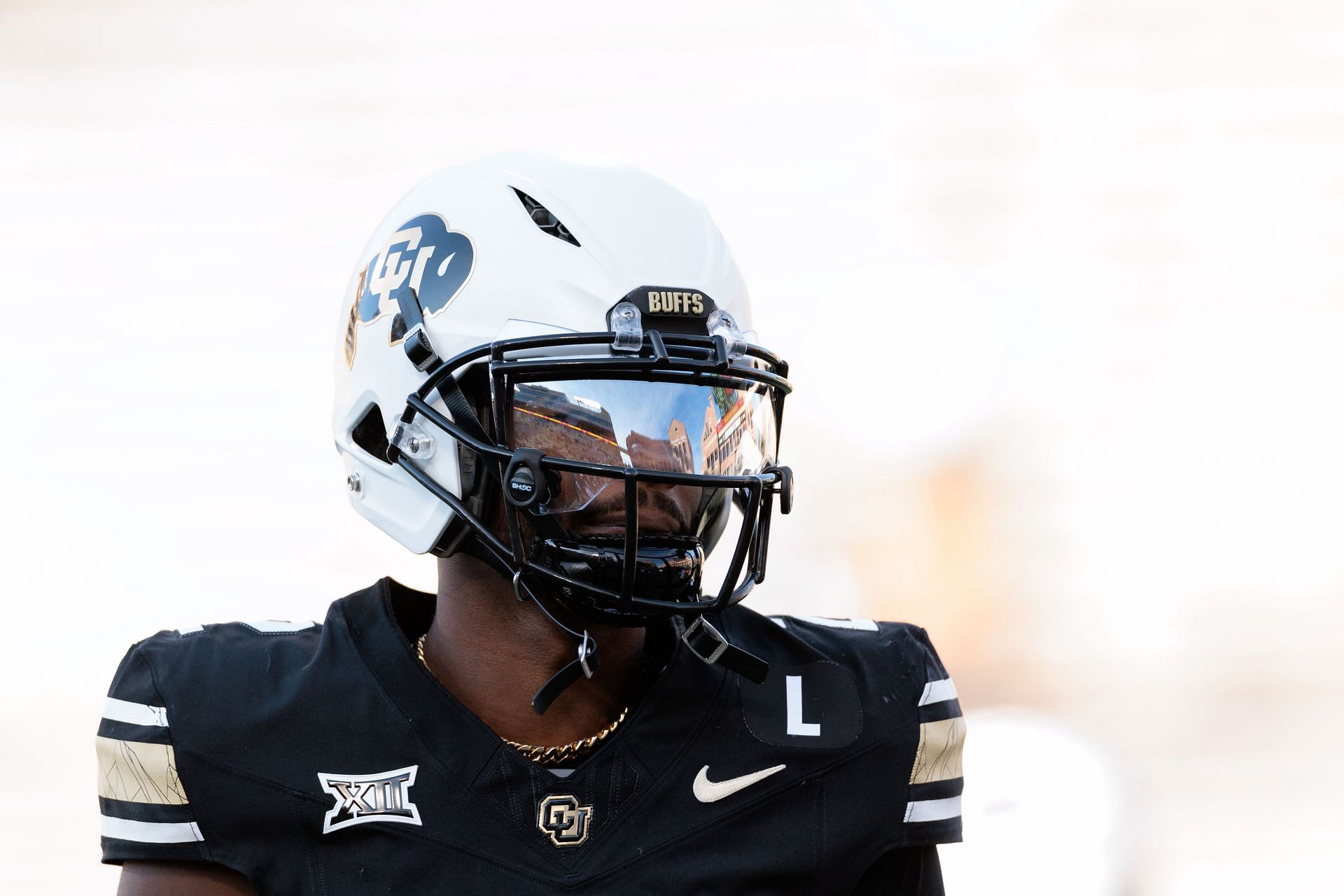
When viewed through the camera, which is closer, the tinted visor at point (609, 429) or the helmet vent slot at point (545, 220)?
the tinted visor at point (609, 429)

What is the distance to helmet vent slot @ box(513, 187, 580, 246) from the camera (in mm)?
1405

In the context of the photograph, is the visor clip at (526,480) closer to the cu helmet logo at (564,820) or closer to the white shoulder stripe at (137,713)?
the cu helmet logo at (564,820)

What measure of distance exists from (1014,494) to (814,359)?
2.53 feet

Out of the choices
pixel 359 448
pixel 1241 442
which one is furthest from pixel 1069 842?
pixel 359 448

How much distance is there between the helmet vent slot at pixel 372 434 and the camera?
1.49m

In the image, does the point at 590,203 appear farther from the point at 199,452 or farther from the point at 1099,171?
the point at 1099,171

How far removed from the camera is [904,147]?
4039mm

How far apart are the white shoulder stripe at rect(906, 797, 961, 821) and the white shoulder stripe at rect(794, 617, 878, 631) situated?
9.2 inches

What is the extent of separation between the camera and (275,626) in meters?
1.50

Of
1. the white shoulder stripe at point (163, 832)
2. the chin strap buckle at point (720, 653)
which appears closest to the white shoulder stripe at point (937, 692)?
the chin strap buckle at point (720, 653)

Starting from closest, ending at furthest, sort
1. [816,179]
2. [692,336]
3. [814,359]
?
[692,336]
[814,359]
[816,179]

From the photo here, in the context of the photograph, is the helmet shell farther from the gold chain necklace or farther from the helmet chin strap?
the gold chain necklace

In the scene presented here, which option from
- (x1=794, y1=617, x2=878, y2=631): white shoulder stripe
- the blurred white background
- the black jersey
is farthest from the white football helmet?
the blurred white background

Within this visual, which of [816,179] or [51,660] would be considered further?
[816,179]
